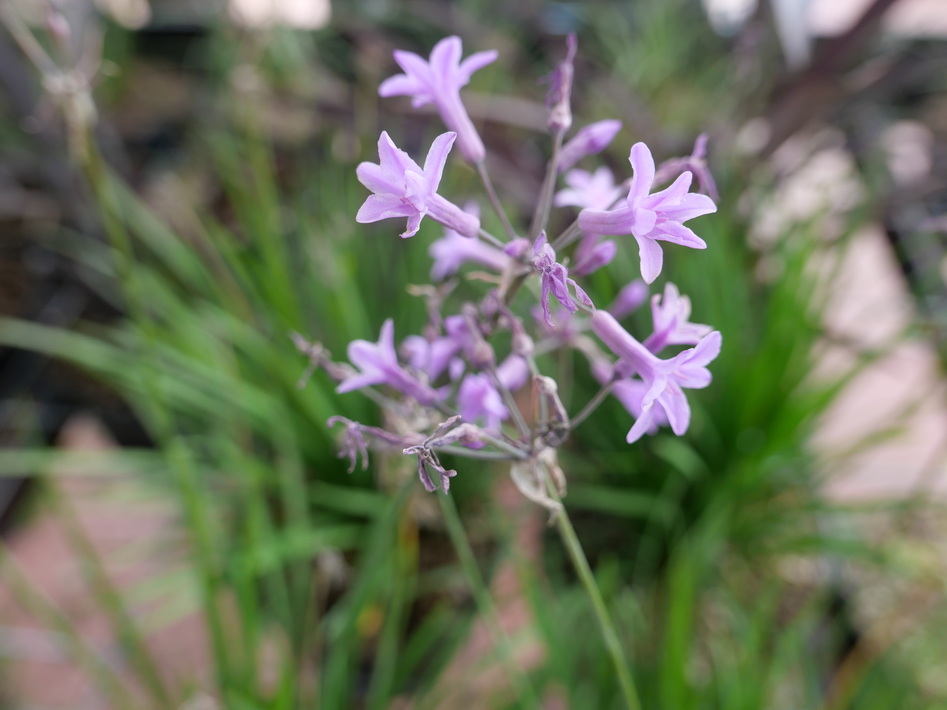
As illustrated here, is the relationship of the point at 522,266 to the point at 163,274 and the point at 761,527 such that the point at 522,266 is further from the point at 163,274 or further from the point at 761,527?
the point at 163,274

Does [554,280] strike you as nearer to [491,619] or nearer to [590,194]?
[590,194]

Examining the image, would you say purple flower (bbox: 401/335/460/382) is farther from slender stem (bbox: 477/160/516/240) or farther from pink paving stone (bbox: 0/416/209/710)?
pink paving stone (bbox: 0/416/209/710)

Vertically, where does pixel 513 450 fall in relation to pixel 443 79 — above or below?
below

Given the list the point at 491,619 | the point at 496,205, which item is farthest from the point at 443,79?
the point at 491,619

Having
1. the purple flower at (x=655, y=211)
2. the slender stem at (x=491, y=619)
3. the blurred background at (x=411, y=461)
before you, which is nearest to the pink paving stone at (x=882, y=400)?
the blurred background at (x=411, y=461)

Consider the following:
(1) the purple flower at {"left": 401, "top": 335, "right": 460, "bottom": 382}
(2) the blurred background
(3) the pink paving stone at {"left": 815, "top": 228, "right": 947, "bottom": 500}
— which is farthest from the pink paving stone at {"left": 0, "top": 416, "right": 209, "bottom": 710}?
(3) the pink paving stone at {"left": 815, "top": 228, "right": 947, "bottom": 500}

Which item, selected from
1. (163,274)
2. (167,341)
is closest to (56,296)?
(163,274)

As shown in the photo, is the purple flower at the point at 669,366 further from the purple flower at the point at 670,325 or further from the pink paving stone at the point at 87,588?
the pink paving stone at the point at 87,588
